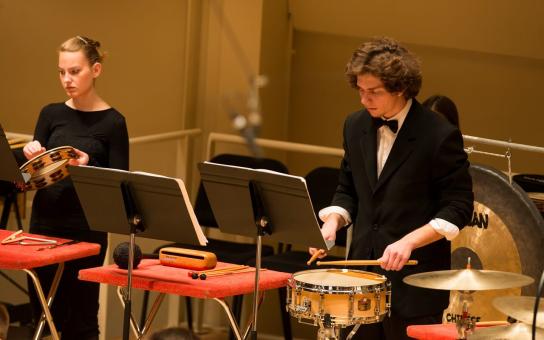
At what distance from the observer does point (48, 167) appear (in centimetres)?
487

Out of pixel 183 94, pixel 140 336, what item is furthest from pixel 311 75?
pixel 140 336

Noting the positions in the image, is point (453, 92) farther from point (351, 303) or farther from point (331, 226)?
point (351, 303)

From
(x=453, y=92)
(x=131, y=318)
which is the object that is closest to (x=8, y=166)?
(x=131, y=318)

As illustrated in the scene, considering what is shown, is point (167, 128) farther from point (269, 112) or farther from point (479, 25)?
point (479, 25)

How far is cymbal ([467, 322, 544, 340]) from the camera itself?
11.2 ft

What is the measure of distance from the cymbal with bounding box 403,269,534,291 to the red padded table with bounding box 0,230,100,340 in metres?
1.59

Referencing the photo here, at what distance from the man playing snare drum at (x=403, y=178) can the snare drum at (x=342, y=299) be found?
99mm

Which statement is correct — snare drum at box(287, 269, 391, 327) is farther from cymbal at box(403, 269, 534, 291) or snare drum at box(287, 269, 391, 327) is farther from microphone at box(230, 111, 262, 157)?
microphone at box(230, 111, 262, 157)

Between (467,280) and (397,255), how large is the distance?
284mm

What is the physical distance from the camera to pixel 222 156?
6.62 m

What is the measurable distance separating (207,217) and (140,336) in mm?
2031

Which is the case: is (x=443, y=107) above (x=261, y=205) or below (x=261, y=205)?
above

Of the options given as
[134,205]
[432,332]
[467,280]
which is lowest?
[432,332]

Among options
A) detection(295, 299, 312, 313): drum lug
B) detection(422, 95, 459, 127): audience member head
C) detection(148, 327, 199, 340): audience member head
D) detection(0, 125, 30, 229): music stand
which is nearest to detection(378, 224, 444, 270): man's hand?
detection(295, 299, 312, 313): drum lug
